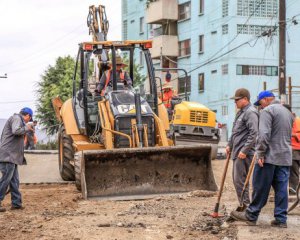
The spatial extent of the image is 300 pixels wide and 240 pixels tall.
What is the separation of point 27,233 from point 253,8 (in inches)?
1474

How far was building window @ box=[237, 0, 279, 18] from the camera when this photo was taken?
1793 inches

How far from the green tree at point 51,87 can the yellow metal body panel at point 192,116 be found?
83.9 feet

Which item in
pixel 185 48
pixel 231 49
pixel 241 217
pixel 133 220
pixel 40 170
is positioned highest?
pixel 185 48

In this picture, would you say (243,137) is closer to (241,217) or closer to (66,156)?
(241,217)

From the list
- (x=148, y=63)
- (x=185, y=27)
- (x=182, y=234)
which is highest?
(x=185, y=27)

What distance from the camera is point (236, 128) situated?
37.9ft

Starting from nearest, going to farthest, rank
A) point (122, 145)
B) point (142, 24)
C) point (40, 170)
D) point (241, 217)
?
point (241, 217), point (122, 145), point (40, 170), point (142, 24)

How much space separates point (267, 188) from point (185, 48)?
4118 centimetres

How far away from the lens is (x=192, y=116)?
23250 mm

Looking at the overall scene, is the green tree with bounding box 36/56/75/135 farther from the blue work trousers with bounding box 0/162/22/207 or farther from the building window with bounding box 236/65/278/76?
the blue work trousers with bounding box 0/162/22/207

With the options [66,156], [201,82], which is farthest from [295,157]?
[201,82]

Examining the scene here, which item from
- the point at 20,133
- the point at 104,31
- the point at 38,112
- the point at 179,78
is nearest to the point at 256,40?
the point at 179,78

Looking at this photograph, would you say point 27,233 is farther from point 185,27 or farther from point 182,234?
point 185,27

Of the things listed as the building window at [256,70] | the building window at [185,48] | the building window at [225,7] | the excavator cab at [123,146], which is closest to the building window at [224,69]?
the building window at [256,70]
